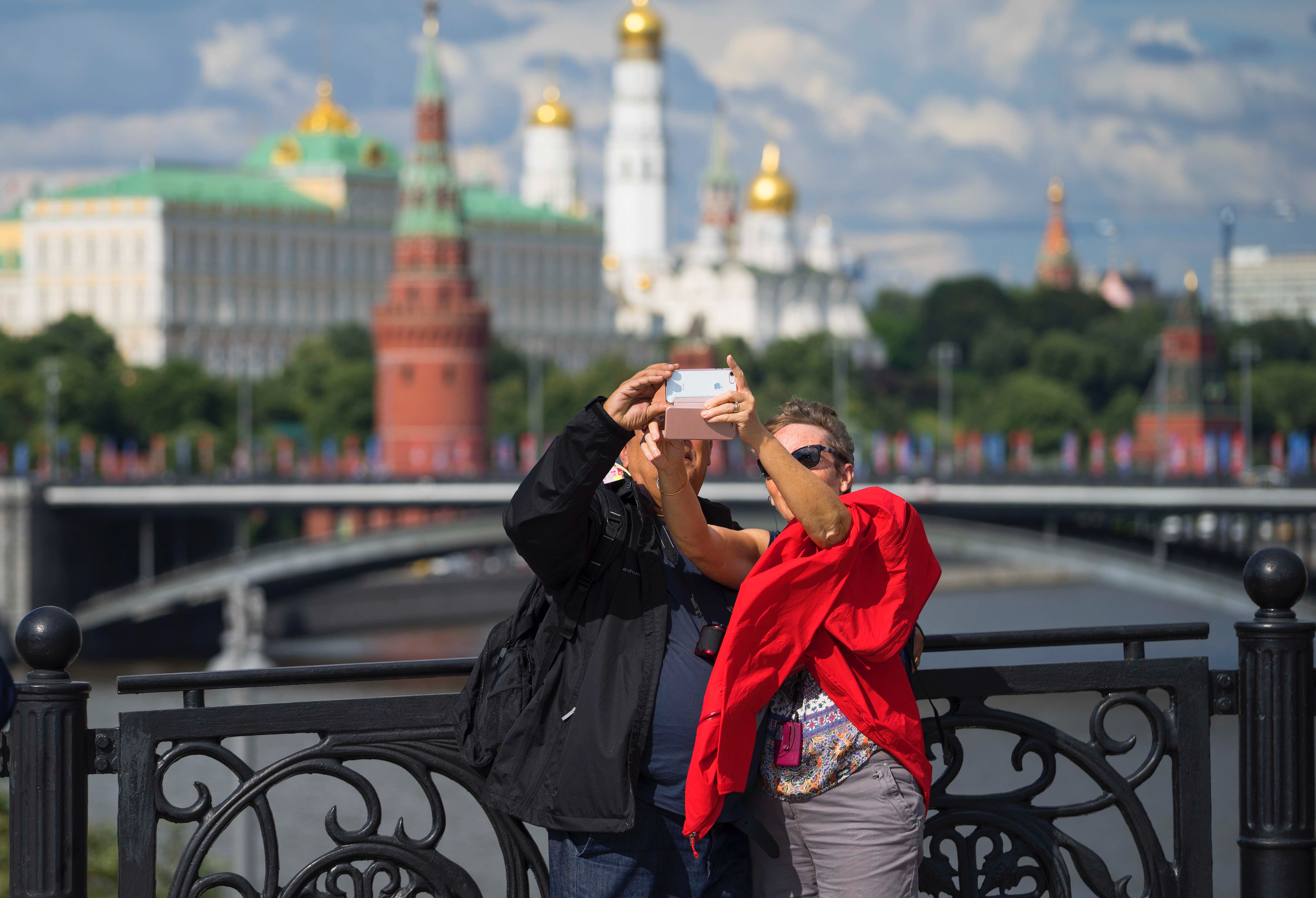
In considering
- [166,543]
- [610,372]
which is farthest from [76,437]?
[610,372]

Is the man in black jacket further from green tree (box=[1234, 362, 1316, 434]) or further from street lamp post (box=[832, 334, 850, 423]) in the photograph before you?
green tree (box=[1234, 362, 1316, 434])

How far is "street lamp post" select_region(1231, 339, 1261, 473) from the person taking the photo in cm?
5481

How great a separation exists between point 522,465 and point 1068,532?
2017cm

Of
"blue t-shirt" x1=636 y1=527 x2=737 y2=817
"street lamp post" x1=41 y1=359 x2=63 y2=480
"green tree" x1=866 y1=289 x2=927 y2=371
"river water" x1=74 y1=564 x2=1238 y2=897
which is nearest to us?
"blue t-shirt" x1=636 y1=527 x2=737 y2=817

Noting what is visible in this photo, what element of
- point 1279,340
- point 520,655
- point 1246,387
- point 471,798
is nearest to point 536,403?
point 1246,387

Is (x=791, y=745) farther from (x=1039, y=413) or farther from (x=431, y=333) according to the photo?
(x=1039, y=413)

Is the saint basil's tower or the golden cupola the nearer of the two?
the saint basil's tower

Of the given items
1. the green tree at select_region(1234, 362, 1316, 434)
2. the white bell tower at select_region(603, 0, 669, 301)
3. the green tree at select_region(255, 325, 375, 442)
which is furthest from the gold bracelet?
the white bell tower at select_region(603, 0, 669, 301)

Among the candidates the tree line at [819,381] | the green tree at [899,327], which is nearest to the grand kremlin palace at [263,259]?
the tree line at [819,381]

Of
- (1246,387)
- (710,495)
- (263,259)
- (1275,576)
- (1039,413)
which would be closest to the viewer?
(1275,576)

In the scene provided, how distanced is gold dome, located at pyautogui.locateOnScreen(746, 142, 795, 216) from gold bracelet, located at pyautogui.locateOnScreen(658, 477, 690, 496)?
114m

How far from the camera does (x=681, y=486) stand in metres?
3.73

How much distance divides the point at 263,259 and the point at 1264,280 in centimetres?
10300

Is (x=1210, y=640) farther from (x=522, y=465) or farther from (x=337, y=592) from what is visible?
(x=522, y=465)
